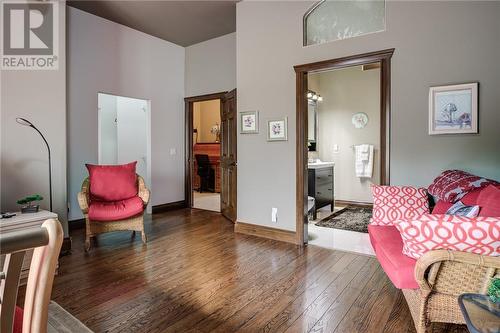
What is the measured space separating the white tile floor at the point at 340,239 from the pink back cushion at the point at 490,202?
1667mm

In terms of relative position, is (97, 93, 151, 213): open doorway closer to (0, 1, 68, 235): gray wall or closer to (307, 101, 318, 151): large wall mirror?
(0, 1, 68, 235): gray wall

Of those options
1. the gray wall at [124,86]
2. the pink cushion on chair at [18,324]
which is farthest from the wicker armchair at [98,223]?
the pink cushion on chair at [18,324]

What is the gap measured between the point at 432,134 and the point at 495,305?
190cm

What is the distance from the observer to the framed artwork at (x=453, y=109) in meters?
2.58

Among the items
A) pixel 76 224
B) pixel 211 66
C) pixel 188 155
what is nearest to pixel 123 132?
pixel 188 155

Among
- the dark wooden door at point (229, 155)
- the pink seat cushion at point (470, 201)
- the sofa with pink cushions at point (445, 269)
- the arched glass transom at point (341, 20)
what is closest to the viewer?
the sofa with pink cushions at point (445, 269)

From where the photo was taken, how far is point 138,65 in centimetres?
500

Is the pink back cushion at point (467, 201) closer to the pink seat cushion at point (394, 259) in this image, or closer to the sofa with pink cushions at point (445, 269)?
the sofa with pink cushions at point (445, 269)

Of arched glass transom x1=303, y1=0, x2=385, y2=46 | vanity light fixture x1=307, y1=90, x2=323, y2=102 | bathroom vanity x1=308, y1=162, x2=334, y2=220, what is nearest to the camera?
arched glass transom x1=303, y1=0, x2=385, y2=46

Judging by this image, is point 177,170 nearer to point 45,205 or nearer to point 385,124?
point 45,205

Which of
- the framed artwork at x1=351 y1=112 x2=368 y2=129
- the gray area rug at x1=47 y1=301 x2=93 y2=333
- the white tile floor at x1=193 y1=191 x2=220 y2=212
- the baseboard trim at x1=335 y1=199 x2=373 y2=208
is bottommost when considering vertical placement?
the gray area rug at x1=47 y1=301 x2=93 y2=333

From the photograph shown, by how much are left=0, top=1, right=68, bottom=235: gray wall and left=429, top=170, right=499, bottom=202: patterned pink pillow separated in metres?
3.69

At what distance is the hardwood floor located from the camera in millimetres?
1907

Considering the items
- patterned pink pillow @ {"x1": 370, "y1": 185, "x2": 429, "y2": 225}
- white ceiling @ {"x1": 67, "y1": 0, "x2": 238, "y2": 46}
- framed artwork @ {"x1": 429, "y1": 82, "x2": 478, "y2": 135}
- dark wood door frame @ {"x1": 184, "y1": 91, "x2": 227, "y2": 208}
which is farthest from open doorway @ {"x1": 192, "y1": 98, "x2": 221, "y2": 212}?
framed artwork @ {"x1": 429, "y1": 82, "x2": 478, "y2": 135}
